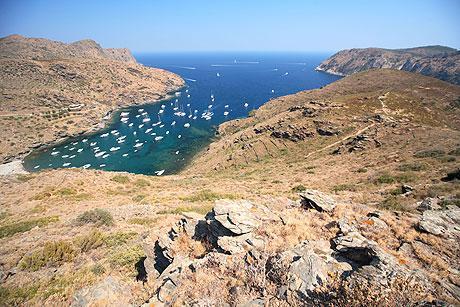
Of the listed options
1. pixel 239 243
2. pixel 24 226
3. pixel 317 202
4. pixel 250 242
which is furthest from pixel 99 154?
pixel 250 242

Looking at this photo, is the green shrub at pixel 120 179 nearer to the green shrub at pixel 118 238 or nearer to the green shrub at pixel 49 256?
the green shrub at pixel 118 238

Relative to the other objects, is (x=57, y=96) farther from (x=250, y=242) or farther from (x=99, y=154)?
(x=250, y=242)

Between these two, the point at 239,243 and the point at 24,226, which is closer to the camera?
the point at 239,243

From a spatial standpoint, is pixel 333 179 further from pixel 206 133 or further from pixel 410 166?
pixel 206 133

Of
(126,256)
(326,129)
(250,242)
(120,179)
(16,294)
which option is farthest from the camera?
(326,129)

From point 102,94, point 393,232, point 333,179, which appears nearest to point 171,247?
point 393,232

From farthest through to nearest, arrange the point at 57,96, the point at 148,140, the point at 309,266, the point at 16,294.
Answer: the point at 57,96 → the point at 148,140 → the point at 16,294 → the point at 309,266
